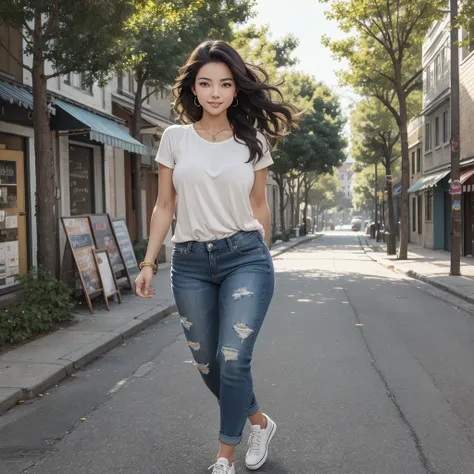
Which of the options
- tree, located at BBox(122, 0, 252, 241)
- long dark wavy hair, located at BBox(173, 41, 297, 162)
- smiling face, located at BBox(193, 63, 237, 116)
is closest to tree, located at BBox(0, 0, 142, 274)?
tree, located at BBox(122, 0, 252, 241)

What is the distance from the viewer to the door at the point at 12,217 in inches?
395

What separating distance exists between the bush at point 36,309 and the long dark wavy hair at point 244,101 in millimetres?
4300

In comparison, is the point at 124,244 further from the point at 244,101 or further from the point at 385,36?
the point at 385,36

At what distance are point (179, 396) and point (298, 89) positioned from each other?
127 feet

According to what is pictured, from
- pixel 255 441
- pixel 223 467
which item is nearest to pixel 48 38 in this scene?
pixel 255 441

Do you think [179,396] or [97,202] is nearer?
[179,396]

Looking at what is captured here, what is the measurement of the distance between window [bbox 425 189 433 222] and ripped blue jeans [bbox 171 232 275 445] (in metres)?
27.3

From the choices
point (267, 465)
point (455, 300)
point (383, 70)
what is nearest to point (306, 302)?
Answer: point (455, 300)

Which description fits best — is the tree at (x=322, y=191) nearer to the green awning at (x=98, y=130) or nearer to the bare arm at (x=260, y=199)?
the green awning at (x=98, y=130)

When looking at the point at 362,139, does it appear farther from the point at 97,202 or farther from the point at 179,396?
the point at 179,396

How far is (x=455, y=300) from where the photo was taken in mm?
11219

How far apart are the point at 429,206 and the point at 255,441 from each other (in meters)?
27.9

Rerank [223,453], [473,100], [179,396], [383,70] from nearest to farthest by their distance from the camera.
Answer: [223,453] < [179,396] < [473,100] < [383,70]

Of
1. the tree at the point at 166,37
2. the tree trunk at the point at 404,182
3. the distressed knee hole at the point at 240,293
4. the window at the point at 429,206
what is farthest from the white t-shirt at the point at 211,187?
the window at the point at 429,206
